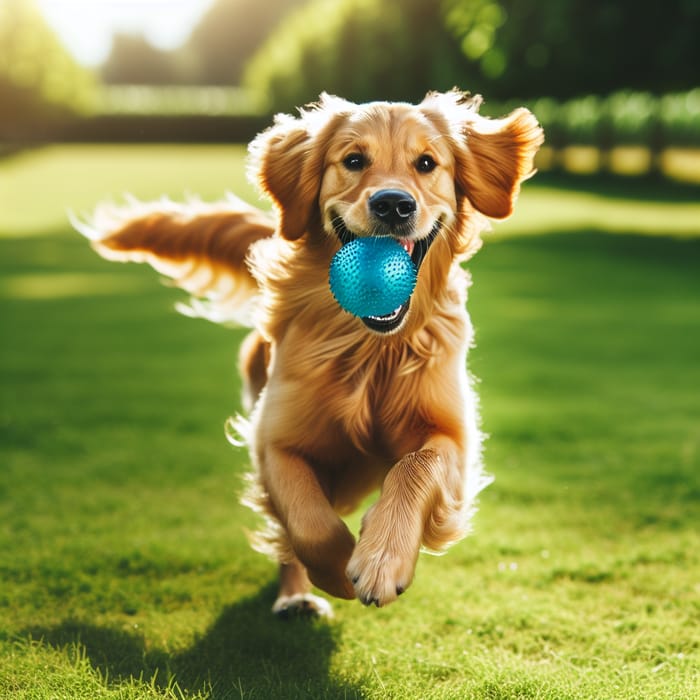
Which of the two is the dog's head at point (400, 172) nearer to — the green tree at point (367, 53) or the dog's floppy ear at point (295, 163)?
the dog's floppy ear at point (295, 163)

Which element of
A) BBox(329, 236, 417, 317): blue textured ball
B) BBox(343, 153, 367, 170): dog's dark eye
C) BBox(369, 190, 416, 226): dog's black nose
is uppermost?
BBox(343, 153, 367, 170): dog's dark eye

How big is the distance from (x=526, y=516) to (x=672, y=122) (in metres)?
34.5

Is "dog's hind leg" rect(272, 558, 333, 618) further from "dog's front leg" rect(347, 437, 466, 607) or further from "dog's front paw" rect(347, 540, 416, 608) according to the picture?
"dog's front paw" rect(347, 540, 416, 608)

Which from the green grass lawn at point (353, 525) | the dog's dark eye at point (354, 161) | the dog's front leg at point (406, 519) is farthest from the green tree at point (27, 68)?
the dog's front leg at point (406, 519)

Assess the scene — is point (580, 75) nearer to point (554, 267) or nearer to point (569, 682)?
point (554, 267)

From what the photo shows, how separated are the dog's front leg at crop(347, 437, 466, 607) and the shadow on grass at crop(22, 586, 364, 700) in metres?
0.53

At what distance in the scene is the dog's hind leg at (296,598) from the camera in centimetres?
430

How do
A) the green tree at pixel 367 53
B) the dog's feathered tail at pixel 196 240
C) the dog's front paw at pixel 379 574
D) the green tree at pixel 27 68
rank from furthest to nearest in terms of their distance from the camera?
the green tree at pixel 27 68, the green tree at pixel 367 53, the dog's feathered tail at pixel 196 240, the dog's front paw at pixel 379 574

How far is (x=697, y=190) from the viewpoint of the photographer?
30812mm

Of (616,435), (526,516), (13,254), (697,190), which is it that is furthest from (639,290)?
(697,190)

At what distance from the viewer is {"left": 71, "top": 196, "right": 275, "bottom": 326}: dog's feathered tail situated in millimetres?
5301

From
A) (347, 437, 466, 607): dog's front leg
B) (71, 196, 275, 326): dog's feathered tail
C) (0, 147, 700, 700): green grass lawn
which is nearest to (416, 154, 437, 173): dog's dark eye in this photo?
(347, 437, 466, 607): dog's front leg

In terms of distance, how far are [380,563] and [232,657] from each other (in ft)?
3.12

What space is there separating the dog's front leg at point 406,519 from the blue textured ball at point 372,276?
1.80 ft
